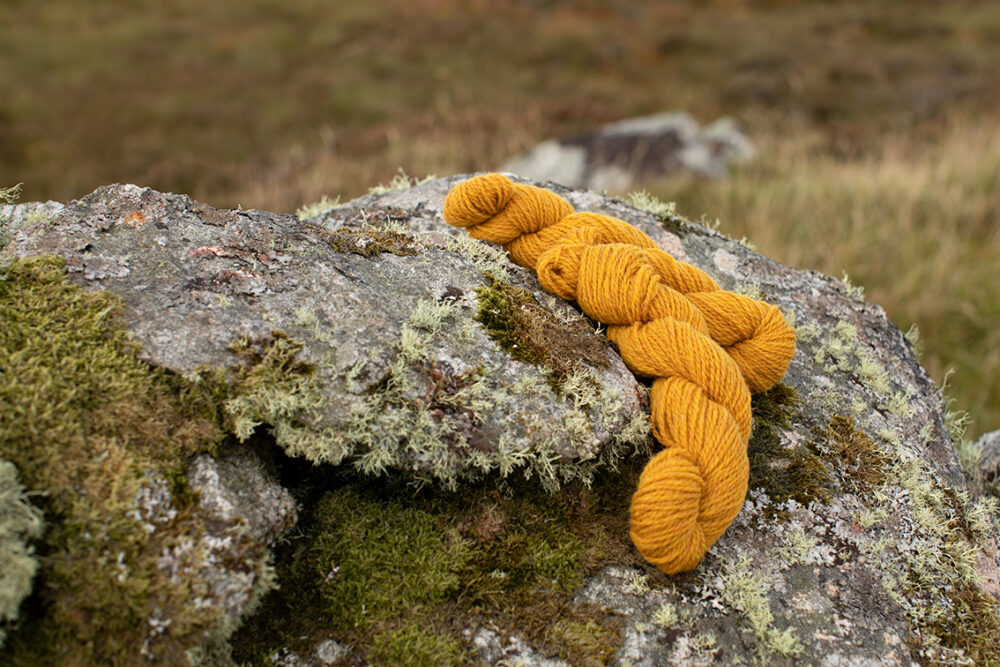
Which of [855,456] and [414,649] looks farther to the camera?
[855,456]

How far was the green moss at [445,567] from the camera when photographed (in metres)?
1.79

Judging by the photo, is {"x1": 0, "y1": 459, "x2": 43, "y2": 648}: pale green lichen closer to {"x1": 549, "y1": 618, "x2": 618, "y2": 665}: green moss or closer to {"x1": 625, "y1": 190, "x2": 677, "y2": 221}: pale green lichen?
{"x1": 549, "y1": 618, "x2": 618, "y2": 665}: green moss

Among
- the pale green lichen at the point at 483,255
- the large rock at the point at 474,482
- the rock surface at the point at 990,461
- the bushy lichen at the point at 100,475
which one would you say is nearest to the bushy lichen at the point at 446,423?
the large rock at the point at 474,482

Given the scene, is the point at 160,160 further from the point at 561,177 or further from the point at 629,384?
the point at 629,384

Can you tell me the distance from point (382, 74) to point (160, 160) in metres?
5.49

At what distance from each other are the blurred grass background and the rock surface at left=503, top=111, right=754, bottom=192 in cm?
50

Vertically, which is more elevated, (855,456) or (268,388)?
(268,388)

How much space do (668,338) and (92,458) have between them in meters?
1.66

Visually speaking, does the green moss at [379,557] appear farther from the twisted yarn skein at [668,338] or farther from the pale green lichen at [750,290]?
the pale green lichen at [750,290]

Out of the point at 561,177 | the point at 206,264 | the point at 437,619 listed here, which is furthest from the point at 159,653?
the point at 561,177

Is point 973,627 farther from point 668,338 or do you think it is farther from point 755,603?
point 668,338

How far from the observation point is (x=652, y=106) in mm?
13008

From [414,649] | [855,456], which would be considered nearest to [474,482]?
[414,649]

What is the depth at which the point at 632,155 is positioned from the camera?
8812 millimetres
